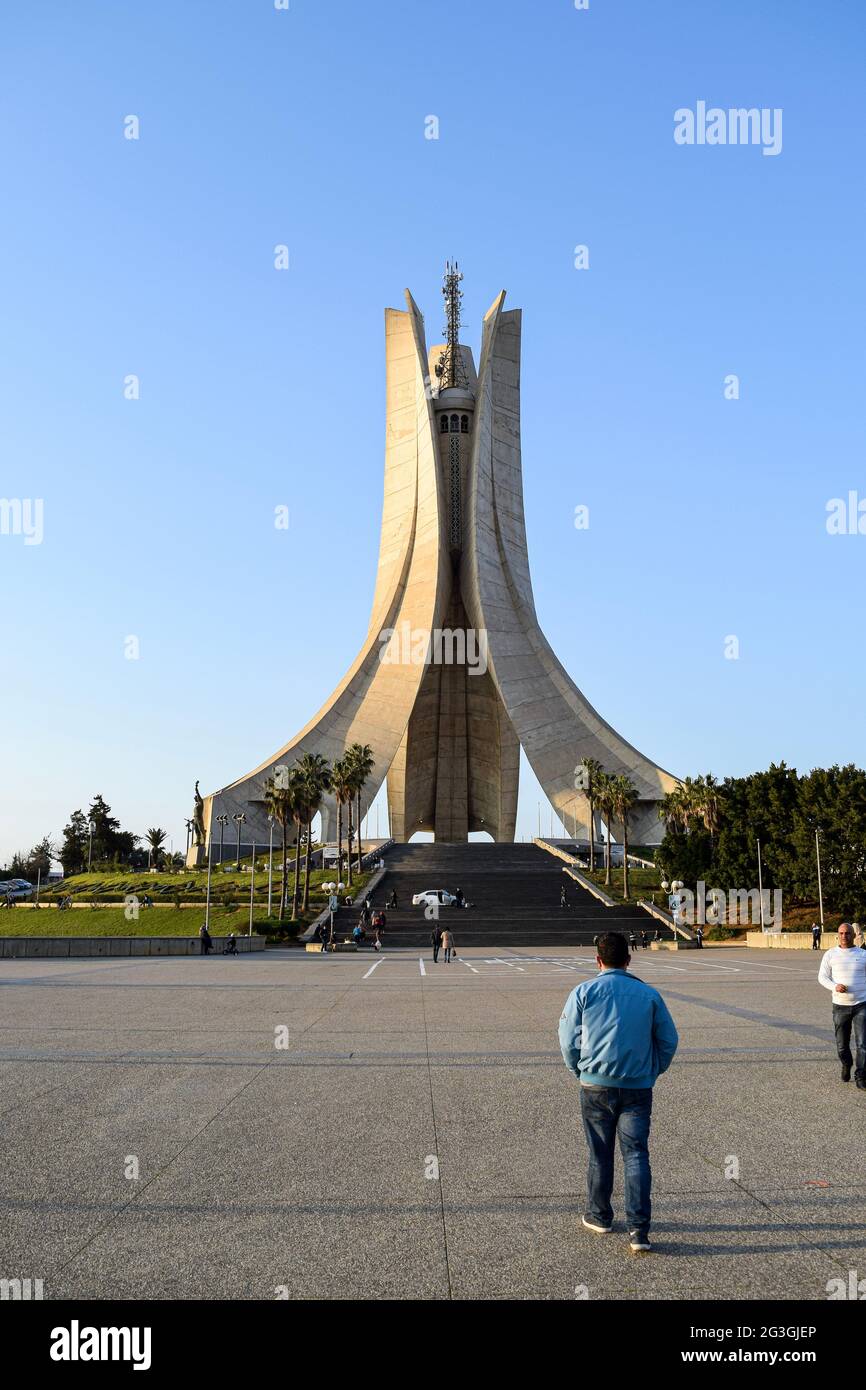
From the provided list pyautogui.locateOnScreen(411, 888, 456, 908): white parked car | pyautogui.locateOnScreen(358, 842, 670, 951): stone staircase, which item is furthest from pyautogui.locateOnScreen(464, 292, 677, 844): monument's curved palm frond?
pyautogui.locateOnScreen(411, 888, 456, 908): white parked car

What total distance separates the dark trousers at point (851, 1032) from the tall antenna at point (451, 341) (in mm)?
Answer: 63168

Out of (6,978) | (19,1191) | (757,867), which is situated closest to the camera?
(19,1191)

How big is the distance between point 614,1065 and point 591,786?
45827mm

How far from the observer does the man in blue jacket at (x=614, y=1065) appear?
3.99 meters

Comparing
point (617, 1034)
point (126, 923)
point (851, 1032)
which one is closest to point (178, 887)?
point (126, 923)

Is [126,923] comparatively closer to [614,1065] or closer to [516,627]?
[516,627]

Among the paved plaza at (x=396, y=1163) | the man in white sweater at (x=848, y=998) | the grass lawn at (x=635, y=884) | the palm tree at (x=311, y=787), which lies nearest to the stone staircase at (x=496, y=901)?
the grass lawn at (x=635, y=884)

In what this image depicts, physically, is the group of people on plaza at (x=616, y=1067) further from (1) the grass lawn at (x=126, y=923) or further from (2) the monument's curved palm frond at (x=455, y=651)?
(2) the monument's curved palm frond at (x=455, y=651)

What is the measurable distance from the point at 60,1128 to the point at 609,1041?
317 cm

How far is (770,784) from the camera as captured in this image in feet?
147

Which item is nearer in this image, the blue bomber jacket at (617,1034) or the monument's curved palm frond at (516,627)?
the blue bomber jacket at (617,1034)
